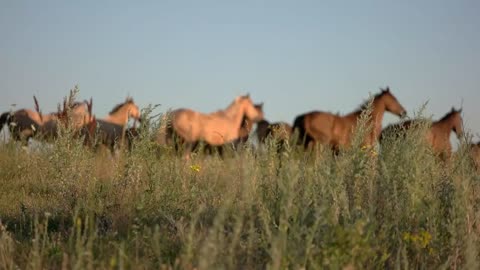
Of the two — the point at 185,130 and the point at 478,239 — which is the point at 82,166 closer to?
the point at 478,239

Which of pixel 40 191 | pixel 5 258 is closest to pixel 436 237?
pixel 5 258

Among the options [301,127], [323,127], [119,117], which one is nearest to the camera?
[323,127]

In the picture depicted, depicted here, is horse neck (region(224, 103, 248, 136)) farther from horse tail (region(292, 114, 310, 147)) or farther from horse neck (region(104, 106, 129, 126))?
horse neck (region(104, 106, 129, 126))

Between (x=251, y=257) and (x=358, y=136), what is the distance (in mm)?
1231

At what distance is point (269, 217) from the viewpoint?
3.31 metres

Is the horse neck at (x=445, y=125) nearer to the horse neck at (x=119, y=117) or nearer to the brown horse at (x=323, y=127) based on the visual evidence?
the brown horse at (x=323, y=127)

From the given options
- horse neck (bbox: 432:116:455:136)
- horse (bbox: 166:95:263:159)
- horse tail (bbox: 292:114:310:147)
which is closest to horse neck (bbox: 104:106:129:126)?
horse (bbox: 166:95:263:159)

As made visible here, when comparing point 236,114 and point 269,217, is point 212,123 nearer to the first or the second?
point 236,114

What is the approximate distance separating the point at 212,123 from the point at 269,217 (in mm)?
13640

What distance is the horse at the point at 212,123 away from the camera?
617 inches

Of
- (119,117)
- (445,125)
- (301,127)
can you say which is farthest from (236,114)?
(445,125)

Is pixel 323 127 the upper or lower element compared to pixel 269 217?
upper

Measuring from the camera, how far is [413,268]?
3250 mm

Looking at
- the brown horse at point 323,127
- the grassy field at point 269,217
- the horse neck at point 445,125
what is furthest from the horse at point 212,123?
the grassy field at point 269,217
